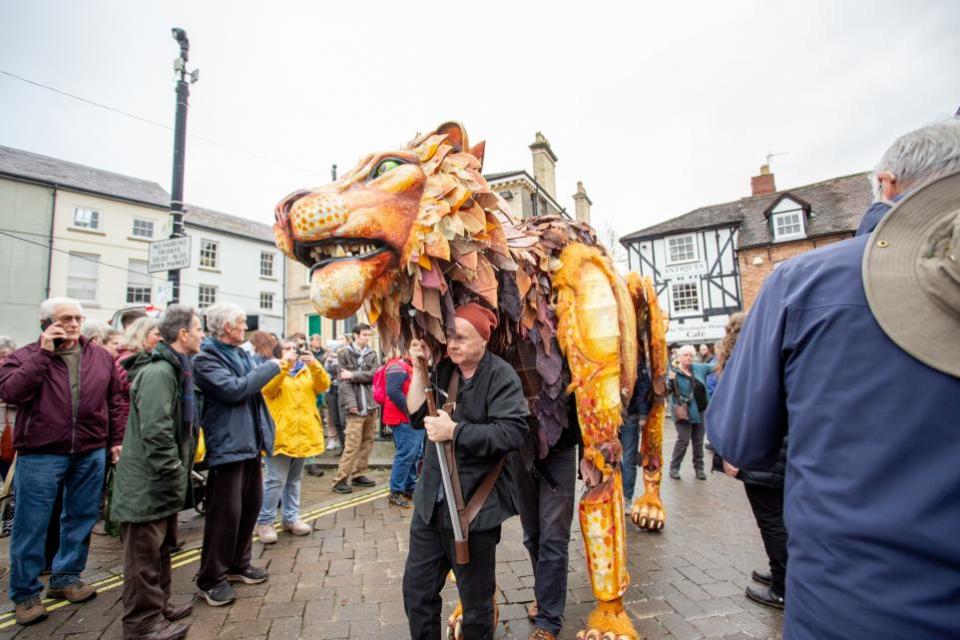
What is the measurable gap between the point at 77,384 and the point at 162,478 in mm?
1280

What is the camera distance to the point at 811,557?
1.14 m

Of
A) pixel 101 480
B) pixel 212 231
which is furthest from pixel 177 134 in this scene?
pixel 212 231

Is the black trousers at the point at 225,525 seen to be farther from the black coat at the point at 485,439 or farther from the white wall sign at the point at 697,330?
the white wall sign at the point at 697,330

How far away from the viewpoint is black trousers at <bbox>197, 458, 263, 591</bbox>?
3.31m

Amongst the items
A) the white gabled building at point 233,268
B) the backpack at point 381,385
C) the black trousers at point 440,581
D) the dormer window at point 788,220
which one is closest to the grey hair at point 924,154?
the black trousers at point 440,581

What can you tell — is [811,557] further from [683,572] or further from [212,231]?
[212,231]

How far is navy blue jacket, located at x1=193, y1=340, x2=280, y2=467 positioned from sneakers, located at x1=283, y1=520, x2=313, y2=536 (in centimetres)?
127

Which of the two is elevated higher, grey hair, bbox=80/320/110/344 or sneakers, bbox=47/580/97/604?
grey hair, bbox=80/320/110/344

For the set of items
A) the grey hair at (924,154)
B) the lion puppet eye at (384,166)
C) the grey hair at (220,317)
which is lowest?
the grey hair at (220,317)

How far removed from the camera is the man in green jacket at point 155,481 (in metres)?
2.77

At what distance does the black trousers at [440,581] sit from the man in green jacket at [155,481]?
167 cm

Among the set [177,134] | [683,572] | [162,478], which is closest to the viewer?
[162,478]

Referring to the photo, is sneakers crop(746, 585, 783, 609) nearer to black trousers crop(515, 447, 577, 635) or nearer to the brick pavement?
the brick pavement

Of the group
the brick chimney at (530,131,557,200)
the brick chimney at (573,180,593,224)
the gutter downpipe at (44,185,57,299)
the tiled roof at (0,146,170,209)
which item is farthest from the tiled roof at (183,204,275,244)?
the brick chimney at (573,180,593,224)
